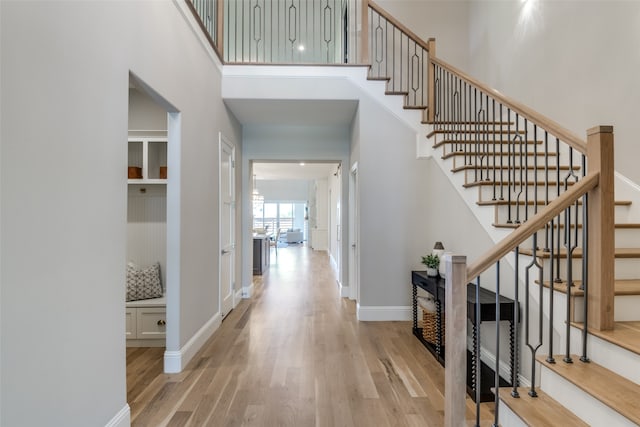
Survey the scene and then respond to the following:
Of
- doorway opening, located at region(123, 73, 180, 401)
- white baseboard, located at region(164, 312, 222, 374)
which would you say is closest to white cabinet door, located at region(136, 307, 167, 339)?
doorway opening, located at region(123, 73, 180, 401)

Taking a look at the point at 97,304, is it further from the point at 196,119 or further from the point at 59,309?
the point at 196,119

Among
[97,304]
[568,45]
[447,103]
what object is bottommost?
[97,304]

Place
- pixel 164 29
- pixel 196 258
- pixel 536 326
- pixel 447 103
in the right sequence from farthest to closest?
pixel 447 103 < pixel 196 258 < pixel 164 29 < pixel 536 326

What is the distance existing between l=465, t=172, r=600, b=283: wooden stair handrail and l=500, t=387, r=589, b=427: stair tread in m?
0.66

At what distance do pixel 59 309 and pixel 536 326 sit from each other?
265 cm

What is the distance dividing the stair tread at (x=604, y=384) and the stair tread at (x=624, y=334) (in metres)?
0.15

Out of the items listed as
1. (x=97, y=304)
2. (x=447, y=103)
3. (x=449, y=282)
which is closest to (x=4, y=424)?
(x=97, y=304)

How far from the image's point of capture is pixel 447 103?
3.86 meters

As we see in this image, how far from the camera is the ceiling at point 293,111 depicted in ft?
13.0

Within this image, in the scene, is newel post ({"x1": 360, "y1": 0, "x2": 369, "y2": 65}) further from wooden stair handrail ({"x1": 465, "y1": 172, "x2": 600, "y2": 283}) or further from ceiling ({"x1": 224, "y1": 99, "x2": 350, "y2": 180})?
wooden stair handrail ({"x1": 465, "y1": 172, "x2": 600, "y2": 283})

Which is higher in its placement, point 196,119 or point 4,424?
point 196,119

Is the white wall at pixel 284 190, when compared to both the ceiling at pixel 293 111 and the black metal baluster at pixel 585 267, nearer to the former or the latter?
the ceiling at pixel 293 111

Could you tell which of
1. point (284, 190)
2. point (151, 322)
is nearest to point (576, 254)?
point (151, 322)

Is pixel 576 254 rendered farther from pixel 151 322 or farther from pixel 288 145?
pixel 288 145
